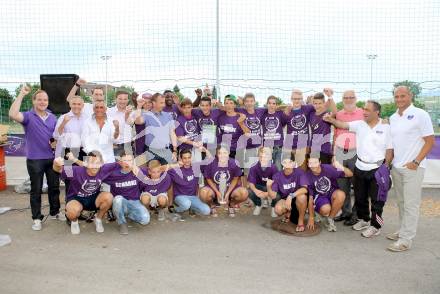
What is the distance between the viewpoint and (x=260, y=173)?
584cm

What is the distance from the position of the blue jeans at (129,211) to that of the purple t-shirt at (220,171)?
1.22m

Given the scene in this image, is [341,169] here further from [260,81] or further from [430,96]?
[430,96]

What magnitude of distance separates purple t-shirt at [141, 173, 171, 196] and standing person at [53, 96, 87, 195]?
1.10 metres

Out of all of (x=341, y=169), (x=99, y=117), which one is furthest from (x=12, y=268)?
(x=341, y=169)

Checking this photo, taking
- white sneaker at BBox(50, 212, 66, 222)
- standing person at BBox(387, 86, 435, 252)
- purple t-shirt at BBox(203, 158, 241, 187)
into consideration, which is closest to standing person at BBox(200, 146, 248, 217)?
purple t-shirt at BBox(203, 158, 241, 187)

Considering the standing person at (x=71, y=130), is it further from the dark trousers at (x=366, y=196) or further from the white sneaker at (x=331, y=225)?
the dark trousers at (x=366, y=196)

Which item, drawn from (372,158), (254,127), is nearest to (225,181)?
(254,127)

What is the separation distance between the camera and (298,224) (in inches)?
205

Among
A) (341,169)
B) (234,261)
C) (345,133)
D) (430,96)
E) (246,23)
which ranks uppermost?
(246,23)

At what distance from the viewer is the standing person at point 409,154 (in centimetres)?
435

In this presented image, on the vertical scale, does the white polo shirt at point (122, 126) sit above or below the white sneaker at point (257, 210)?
above

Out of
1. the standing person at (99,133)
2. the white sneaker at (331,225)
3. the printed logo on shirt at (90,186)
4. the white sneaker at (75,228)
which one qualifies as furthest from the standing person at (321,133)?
the white sneaker at (75,228)

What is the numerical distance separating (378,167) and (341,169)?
492 mm

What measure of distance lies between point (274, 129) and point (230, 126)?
0.72 metres
